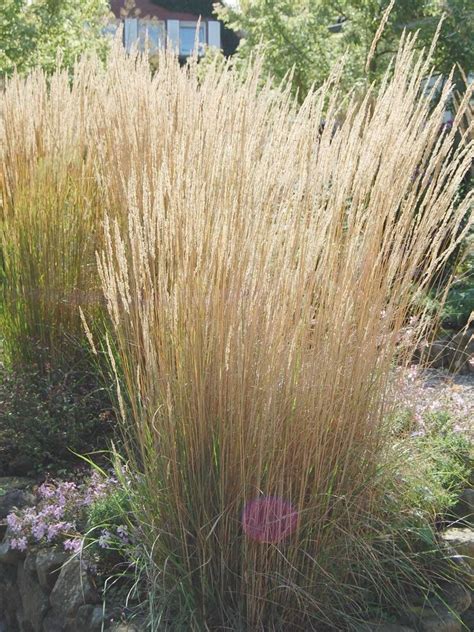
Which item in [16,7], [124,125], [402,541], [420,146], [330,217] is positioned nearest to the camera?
[330,217]

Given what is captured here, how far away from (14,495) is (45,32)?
10287mm

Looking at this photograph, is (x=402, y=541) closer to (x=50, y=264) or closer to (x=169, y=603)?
(x=169, y=603)

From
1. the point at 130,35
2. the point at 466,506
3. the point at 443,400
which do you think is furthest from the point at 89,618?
the point at 130,35

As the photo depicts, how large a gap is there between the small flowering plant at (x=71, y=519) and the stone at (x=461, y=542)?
1.02m

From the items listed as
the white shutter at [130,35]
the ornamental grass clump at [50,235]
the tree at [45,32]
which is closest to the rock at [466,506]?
the ornamental grass clump at [50,235]

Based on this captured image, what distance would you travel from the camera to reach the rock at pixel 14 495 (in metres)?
3.06

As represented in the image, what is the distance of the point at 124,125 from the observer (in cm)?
362

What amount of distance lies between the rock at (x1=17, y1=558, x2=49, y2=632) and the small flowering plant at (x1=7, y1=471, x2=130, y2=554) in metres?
0.10

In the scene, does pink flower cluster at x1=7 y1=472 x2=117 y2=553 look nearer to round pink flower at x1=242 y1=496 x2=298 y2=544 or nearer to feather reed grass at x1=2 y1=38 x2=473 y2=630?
feather reed grass at x1=2 y1=38 x2=473 y2=630

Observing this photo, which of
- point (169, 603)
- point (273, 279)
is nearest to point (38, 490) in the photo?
point (169, 603)

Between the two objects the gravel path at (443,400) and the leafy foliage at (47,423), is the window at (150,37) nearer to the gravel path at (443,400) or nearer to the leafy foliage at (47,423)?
the leafy foliage at (47,423)

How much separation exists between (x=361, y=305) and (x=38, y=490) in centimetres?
148

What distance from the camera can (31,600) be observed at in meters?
2.72

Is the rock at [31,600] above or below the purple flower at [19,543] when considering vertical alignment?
below
